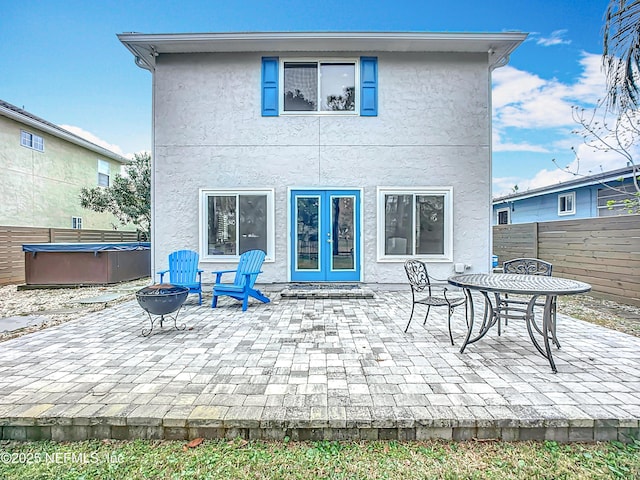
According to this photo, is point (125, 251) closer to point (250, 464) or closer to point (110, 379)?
point (110, 379)

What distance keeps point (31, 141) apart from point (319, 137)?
11.4m

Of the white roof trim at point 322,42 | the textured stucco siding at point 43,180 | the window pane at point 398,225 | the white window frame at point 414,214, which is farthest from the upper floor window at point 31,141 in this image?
the window pane at point 398,225

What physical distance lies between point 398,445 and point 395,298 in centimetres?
457

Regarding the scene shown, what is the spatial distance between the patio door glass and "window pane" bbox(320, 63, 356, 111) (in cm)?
199

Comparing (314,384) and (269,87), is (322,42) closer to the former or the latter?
(269,87)

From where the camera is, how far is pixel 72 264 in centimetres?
823

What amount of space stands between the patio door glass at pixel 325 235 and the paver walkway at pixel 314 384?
295cm

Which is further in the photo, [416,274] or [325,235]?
[325,235]

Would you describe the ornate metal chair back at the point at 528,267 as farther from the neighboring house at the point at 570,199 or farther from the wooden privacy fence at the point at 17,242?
the wooden privacy fence at the point at 17,242

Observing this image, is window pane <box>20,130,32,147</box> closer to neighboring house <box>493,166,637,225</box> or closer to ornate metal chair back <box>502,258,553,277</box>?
ornate metal chair back <box>502,258,553,277</box>

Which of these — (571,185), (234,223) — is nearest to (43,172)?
(234,223)

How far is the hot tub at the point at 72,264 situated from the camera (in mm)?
8078

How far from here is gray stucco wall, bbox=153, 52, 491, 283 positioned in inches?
295

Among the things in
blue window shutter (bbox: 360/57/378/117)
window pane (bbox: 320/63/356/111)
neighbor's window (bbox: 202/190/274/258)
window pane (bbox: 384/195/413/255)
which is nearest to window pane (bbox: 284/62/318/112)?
window pane (bbox: 320/63/356/111)
